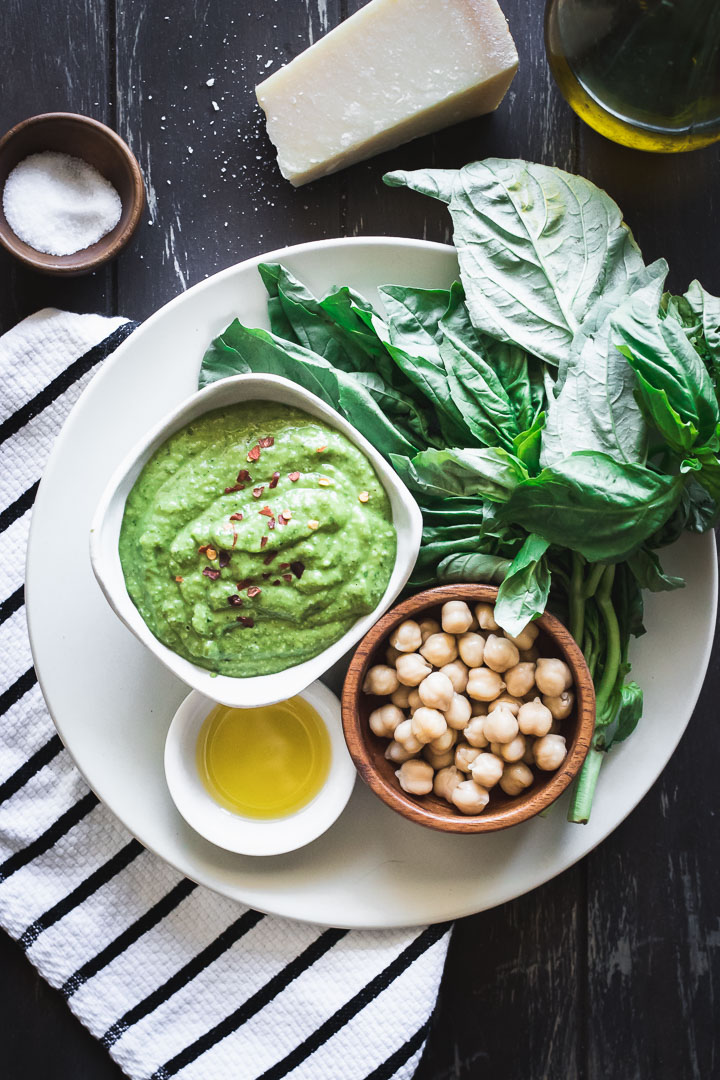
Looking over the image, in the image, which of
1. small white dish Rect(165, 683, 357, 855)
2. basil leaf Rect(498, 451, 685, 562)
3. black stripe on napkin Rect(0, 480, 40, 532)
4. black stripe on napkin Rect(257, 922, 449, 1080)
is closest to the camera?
basil leaf Rect(498, 451, 685, 562)

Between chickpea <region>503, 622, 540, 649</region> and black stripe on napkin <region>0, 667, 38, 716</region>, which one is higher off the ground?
black stripe on napkin <region>0, 667, 38, 716</region>

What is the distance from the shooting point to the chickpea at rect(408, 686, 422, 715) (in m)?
1.46

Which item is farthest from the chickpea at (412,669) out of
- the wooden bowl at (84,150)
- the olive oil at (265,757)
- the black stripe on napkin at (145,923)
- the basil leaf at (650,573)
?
the wooden bowl at (84,150)

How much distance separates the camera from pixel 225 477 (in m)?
1.44

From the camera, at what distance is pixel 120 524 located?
1438 millimetres

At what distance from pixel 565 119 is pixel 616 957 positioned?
1.63 m

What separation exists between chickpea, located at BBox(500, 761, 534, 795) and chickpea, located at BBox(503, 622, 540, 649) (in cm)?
18

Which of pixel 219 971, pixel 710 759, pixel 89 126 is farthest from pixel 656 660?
pixel 89 126

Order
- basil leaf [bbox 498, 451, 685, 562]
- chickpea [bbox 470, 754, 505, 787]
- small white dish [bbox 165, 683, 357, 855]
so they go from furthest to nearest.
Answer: small white dish [bbox 165, 683, 357, 855]
chickpea [bbox 470, 754, 505, 787]
basil leaf [bbox 498, 451, 685, 562]

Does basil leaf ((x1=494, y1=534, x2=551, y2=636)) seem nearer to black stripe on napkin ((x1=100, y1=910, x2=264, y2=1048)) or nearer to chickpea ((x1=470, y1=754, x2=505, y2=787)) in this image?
chickpea ((x1=470, y1=754, x2=505, y2=787))

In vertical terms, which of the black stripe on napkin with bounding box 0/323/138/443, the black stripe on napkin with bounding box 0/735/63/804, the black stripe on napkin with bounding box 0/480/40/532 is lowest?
the black stripe on napkin with bounding box 0/735/63/804

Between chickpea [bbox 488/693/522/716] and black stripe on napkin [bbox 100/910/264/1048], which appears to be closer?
chickpea [bbox 488/693/522/716]

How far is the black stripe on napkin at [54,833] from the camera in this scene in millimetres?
1748

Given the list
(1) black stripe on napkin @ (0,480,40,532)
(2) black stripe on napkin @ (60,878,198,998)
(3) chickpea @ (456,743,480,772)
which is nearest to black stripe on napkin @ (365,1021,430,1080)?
(2) black stripe on napkin @ (60,878,198,998)
